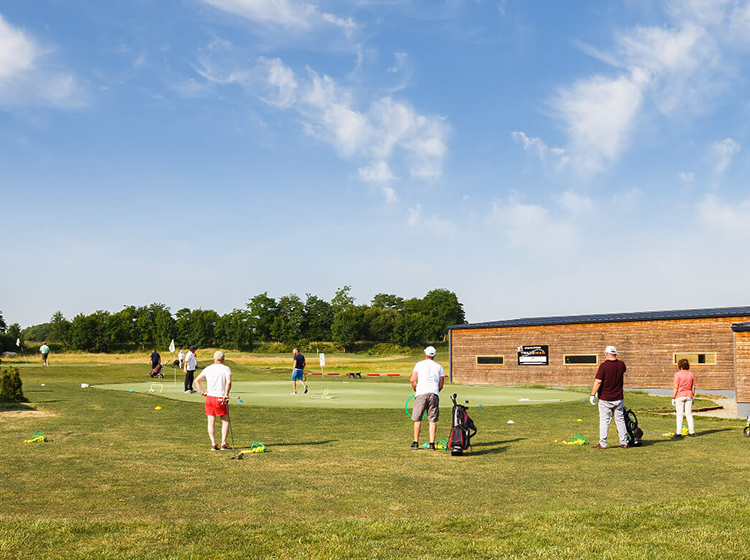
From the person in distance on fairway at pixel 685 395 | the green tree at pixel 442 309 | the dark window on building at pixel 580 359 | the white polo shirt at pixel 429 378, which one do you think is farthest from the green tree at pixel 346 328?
the white polo shirt at pixel 429 378

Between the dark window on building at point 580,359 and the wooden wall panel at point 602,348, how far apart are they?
8.1 inches

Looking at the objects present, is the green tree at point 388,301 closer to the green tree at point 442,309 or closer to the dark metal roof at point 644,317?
the green tree at point 442,309

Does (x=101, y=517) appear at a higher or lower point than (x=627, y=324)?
lower

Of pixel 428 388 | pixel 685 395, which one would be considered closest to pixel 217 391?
pixel 428 388

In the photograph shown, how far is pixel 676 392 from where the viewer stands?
16719mm

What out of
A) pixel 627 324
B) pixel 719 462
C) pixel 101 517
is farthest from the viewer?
pixel 627 324

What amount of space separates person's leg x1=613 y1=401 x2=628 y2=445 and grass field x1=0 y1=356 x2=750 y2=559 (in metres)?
0.61

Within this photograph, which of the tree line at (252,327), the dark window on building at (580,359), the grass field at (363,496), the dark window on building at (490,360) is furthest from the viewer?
the tree line at (252,327)

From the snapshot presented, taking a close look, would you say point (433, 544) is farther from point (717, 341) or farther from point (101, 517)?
point (717, 341)

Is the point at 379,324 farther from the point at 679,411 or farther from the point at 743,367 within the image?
the point at 679,411

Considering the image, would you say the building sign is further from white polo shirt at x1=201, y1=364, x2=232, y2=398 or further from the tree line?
the tree line

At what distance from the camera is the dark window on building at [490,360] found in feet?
141

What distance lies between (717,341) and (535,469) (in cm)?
2903

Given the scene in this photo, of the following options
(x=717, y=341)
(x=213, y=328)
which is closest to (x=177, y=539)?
(x=717, y=341)
